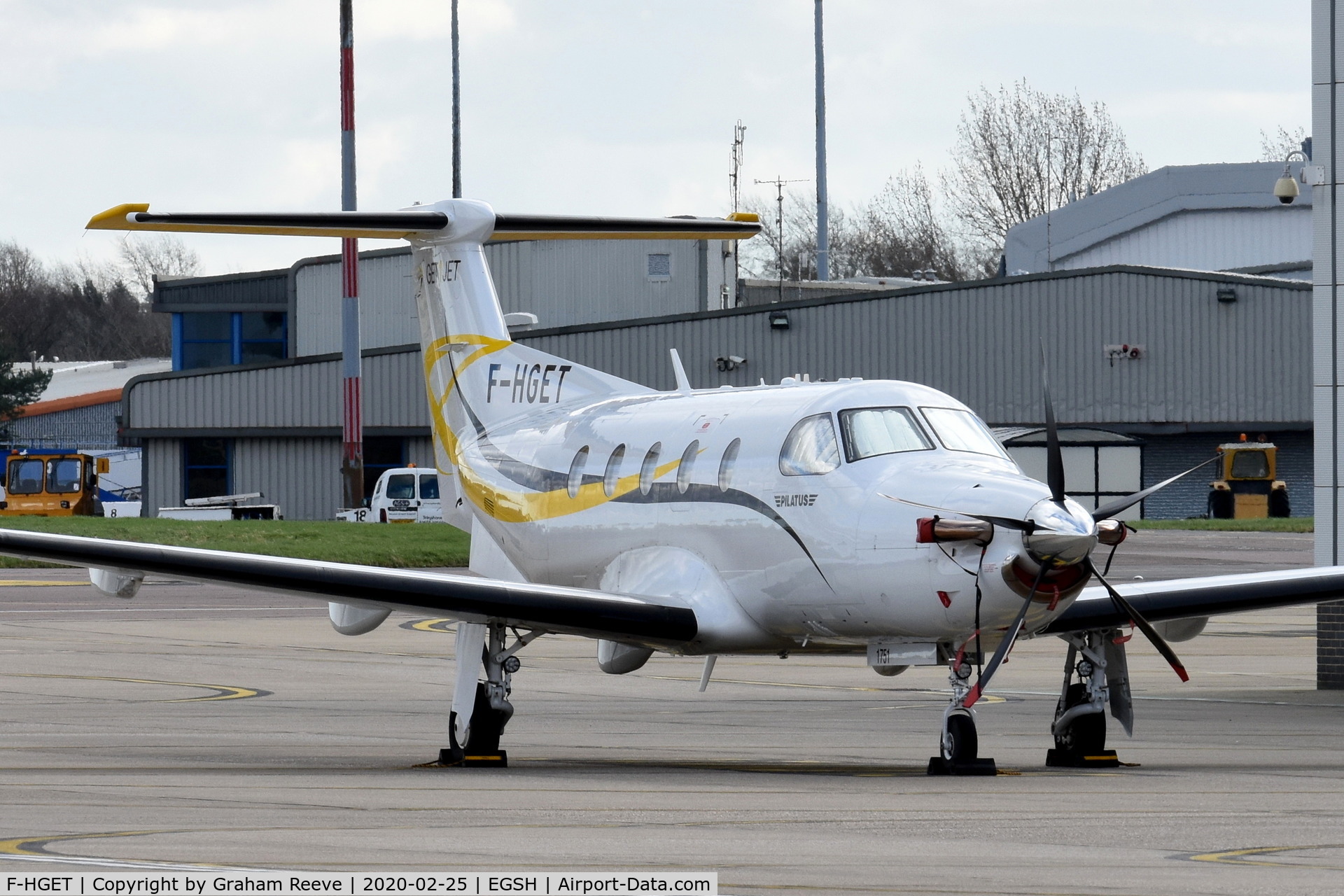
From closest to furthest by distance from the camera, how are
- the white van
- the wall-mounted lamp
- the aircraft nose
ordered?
the aircraft nose
the white van
the wall-mounted lamp

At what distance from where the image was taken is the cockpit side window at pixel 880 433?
13008mm

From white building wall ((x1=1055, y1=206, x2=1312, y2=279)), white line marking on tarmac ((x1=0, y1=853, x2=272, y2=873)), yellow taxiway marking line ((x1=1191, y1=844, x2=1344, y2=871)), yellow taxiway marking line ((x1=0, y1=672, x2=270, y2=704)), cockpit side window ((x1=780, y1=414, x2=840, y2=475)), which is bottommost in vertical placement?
yellow taxiway marking line ((x1=0, y1=672, x2=270, y2=704))

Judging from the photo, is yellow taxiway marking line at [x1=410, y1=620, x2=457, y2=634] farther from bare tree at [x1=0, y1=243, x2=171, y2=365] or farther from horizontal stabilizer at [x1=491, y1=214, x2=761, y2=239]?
bare tree at [x1=0, y1=243, x2=171, y2=365]

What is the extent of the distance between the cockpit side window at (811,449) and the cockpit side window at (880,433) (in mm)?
115

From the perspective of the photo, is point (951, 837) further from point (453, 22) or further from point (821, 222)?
point (821, 222)

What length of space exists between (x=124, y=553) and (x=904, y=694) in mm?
9413

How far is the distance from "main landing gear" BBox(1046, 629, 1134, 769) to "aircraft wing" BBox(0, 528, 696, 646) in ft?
9.40

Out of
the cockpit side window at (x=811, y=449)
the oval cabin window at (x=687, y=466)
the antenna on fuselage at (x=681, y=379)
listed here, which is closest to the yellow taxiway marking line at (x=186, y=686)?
the antenna on fuselage at (x=681, y=379)

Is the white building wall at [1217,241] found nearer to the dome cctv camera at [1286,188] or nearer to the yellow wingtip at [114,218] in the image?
the dome cctv camera at [1286,188]

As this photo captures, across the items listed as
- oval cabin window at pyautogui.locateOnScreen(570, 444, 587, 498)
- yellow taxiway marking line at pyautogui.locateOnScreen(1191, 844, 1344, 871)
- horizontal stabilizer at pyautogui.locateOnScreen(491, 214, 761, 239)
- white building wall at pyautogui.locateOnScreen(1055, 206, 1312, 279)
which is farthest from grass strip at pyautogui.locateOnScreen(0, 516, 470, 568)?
white building wall at pyautogui.locateOnScreen(1055, 206, 1312, 279)

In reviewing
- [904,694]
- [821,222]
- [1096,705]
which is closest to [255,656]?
[904,694]

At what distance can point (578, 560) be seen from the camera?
52.6ft

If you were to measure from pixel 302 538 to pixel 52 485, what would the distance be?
20.1 m

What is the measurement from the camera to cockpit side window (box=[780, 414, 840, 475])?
522 inches
